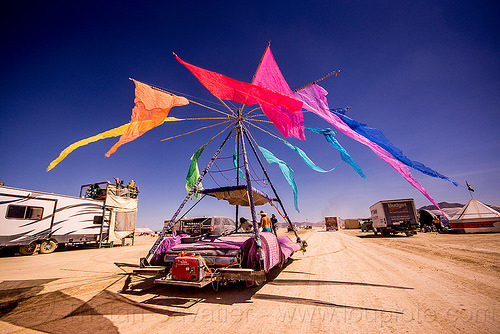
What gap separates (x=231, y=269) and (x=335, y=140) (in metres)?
5.19

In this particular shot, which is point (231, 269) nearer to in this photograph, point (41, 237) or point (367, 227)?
point (41, 237)

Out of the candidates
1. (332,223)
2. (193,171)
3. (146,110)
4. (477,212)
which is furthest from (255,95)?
(332,223)

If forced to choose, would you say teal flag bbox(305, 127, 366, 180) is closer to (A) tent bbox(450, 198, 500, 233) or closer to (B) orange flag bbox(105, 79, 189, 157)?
(B) orange flag bbox(105, 79, 189, 157)

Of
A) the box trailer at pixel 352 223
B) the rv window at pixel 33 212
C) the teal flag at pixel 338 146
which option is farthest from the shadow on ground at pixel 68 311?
the box trailer at pixel 352 223

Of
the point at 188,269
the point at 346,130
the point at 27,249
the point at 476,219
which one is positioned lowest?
the point at 27,249

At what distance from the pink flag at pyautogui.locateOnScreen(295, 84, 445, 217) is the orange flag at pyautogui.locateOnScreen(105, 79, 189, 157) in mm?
3442

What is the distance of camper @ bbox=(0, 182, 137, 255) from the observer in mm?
11180

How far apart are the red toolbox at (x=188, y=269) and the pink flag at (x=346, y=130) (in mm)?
3957

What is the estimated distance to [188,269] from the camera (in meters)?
3.61

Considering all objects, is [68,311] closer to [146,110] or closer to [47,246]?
[146,110]

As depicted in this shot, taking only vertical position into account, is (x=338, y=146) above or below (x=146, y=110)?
below

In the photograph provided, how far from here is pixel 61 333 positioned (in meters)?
2.64

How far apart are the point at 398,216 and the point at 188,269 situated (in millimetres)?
20275

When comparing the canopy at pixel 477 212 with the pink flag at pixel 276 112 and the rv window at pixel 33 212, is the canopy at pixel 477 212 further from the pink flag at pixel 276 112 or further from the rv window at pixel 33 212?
the rv window at pixel 33 212
